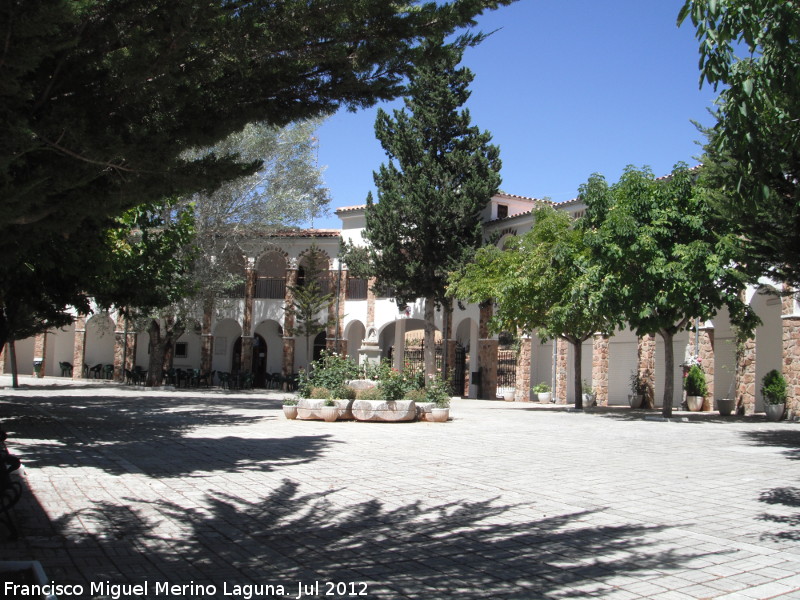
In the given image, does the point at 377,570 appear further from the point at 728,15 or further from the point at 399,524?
the point at 728,15

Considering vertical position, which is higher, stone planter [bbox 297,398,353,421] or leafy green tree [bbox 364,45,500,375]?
leafy green tree [bbox 364,45,500,375]

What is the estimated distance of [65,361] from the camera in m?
41.5

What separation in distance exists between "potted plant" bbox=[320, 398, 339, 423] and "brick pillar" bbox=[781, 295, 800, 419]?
12.1 meters

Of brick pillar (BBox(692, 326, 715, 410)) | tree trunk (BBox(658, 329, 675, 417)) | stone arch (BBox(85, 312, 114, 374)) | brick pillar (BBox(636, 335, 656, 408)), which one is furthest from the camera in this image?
stone arch (BBox(85, 312, 114, 374))

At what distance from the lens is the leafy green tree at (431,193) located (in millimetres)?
28969

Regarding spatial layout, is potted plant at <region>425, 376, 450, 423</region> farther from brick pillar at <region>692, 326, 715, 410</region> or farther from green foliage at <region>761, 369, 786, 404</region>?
brick pillar at <region>692, 326, 715, 410</region>

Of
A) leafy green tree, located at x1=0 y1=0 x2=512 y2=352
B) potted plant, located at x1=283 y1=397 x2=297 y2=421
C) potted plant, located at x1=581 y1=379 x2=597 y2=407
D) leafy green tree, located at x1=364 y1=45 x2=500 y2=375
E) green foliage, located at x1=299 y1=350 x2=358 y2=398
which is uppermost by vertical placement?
leafy green tree, located at x1=364 y1=45 x2=500 y2=375

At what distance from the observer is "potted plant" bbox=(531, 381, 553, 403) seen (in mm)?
29250

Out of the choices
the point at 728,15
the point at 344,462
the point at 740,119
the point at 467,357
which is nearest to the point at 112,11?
the point at 728,15

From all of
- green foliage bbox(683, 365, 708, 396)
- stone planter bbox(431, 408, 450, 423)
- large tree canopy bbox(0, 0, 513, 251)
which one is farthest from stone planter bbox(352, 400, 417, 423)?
green foliage bbox(683, 365, 708, 396)

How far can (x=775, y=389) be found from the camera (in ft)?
63.0

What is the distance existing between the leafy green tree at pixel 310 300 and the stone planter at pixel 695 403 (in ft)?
53.7

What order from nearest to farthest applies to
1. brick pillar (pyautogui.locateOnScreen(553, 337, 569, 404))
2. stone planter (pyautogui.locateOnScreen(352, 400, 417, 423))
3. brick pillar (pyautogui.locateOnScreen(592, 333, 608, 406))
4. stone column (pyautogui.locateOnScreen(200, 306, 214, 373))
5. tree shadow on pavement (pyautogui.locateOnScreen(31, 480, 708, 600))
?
tree shadow on pavement (pyautogui.locateOnScreen(31, 480, 708, 600)) < stone planter (pyautogui.locateOnScreen(352, 400, 417, 423)) < brick pillar (pyautogui.locateOnScreen(592, 333, 608, 406)) < brick pillar (pyautogui.locateOnScreen(553, 337, 569, 404)) < stone column (pyautogui.locateOnScreen(200, 306, 214, 373))

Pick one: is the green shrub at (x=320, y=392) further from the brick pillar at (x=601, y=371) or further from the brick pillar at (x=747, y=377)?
the brick pillar at (x=601, y=371)
